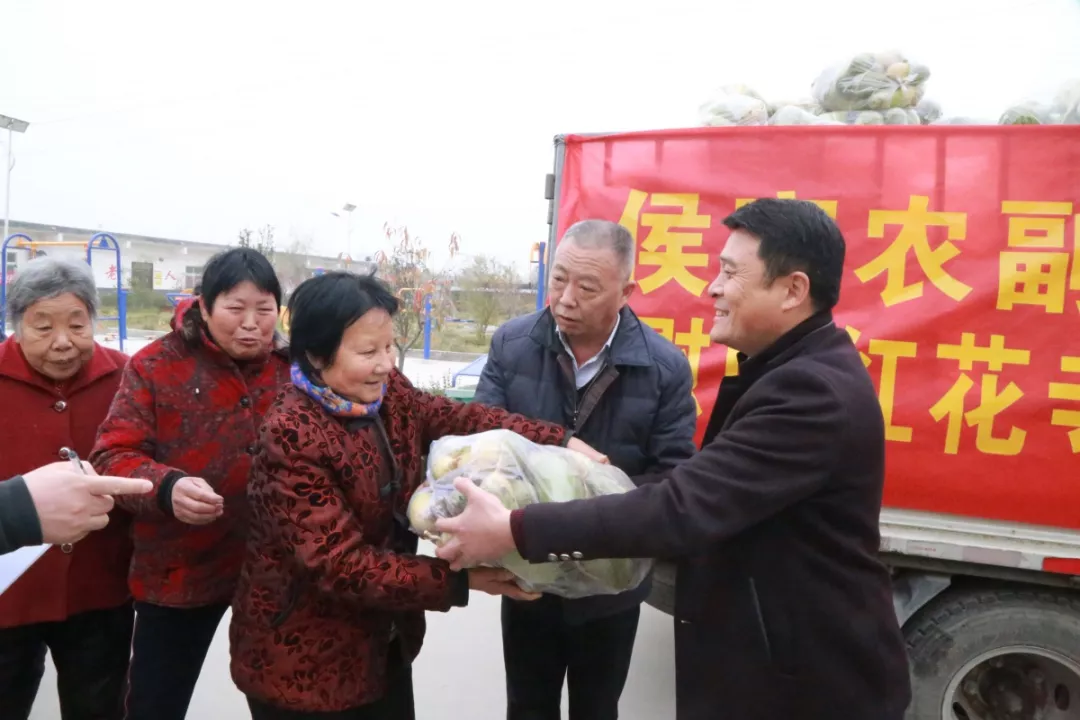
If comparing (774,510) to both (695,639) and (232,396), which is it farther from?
(232,396)

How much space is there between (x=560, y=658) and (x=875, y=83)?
8.38ft

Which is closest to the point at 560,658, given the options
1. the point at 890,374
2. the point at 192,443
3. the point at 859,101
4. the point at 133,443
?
the point at 192,443

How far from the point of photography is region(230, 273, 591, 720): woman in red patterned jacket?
1.34m

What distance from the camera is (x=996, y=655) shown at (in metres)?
2.32

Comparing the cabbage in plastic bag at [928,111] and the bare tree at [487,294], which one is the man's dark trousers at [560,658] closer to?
the cabbage in plastic bag at [928,111]

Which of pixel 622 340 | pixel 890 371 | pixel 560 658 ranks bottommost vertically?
pixel 560 658

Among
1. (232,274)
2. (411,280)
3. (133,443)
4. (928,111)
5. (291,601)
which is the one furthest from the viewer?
(411,280)

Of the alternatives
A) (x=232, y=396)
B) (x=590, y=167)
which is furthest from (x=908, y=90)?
(x=232, y=396)

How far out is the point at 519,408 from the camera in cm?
198

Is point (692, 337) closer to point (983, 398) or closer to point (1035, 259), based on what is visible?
point (983, 398)

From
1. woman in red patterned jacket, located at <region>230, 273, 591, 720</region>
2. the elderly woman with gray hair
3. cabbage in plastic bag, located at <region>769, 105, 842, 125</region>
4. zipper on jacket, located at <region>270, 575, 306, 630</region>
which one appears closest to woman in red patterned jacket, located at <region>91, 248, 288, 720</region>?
the elderly woman with gray hair

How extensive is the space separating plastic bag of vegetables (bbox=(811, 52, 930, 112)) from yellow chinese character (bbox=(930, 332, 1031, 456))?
1119 mm

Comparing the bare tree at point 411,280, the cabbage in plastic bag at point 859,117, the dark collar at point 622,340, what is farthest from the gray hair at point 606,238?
the bare tree at point 411,280

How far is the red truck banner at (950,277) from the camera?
2268mm
